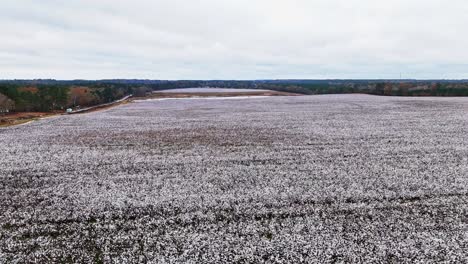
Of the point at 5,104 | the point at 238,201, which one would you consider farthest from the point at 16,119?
the point at 238,201

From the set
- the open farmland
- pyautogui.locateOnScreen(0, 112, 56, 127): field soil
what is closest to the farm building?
pyautogui.locateOnScreen(0, 112, 56, 127): field soil

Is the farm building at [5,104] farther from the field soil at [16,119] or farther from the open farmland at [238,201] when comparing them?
the open farmland at [238,201]

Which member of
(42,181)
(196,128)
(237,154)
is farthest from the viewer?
(196,128)

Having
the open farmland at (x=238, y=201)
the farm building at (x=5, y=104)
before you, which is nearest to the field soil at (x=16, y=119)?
the farm building at (x=5, y=104)

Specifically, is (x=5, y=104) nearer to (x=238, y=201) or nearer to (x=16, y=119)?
(x=16, y=119)

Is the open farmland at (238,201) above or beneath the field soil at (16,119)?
beneath

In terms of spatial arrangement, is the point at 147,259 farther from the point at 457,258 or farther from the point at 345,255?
the point at 457,258

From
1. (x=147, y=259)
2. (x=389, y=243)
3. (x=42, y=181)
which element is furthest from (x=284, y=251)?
(x=42, y=181)
